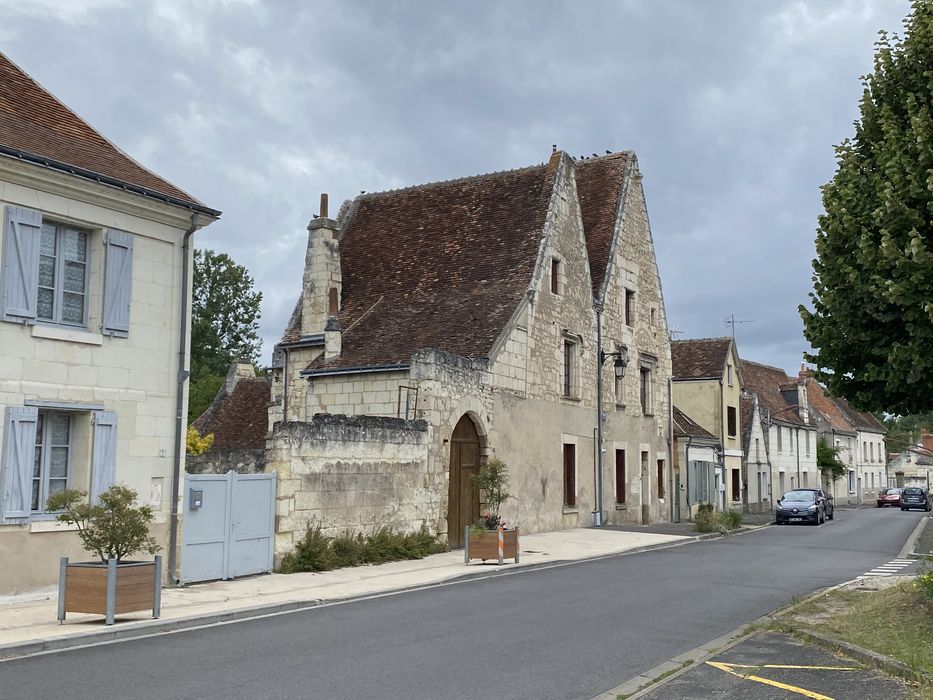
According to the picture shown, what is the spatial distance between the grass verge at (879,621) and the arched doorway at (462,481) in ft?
31.7

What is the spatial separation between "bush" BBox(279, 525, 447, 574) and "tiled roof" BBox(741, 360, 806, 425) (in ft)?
107

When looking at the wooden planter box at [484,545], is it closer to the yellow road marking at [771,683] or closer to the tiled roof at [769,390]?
the yellow road marking at [771,683]

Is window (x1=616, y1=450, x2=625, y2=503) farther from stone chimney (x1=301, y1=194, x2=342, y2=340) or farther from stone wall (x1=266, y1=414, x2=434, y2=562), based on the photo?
stone wall (x1=266, y1=414, x2=434, y2=562)

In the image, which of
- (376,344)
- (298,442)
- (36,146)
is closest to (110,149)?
(36,146)

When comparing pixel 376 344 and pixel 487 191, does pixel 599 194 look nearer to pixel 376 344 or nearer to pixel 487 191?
pixel 487 191

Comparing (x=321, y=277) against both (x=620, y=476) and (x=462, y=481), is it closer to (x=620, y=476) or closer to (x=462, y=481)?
(x=462, y=481)

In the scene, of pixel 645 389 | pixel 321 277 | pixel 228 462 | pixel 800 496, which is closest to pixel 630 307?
pixel 645 389

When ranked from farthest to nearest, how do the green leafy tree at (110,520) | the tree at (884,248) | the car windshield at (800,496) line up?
the car windshield at (800,496), the green leafy tree at (110,520), the tree at (884,248)

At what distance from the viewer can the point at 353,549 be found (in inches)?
652

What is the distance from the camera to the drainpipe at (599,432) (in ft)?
89.8

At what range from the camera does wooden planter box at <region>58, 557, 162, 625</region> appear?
10.2 metres

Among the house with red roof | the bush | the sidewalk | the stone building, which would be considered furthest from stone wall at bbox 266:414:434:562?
the house with red roof

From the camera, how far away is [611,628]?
10289mm

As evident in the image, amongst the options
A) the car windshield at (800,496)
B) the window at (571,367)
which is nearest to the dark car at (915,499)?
the car windshield at (800,496)
